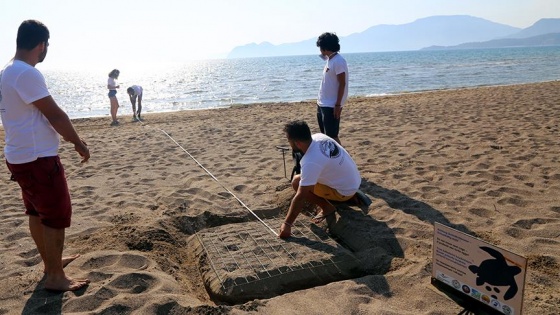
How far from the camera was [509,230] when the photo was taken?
3.68 metres

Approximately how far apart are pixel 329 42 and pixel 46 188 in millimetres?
3447

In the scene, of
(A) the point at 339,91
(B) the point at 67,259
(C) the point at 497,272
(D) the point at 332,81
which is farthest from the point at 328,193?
(B) the point at 67,259

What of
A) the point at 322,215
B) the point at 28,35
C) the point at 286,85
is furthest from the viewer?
the point at 286,85

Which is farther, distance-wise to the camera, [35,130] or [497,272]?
[35,130]

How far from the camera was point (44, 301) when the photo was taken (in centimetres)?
286

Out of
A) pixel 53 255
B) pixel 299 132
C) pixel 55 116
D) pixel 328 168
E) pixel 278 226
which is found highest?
pixel 55 116

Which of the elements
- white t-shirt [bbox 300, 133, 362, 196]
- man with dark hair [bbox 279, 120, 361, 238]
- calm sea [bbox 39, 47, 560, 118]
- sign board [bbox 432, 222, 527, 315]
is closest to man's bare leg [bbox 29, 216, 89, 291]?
man with dark hair [bbox 279, 120, 361, 238]

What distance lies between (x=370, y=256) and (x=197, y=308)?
1429mm

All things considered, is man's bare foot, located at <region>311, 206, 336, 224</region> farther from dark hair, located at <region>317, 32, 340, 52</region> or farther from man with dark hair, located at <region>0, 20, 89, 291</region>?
man with dark hair, located at <region>0, 20, 89, 291</region>

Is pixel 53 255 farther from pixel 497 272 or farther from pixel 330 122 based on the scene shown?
pixel 330 122

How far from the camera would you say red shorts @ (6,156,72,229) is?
273 cm

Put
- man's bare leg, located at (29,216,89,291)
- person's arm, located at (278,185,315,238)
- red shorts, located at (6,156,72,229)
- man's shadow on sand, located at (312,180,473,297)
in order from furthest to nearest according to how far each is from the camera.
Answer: person's arm, located at (278,185,315,238)
man's shadow on sand, located at (312,180,473,297)
man's bare leg, located at (29,216,89,291)
red shorts, located at (6,156,72,229)

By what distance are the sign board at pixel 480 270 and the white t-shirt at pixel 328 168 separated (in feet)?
3.87

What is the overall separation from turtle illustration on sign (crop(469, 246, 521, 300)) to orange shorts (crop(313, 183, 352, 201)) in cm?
171
